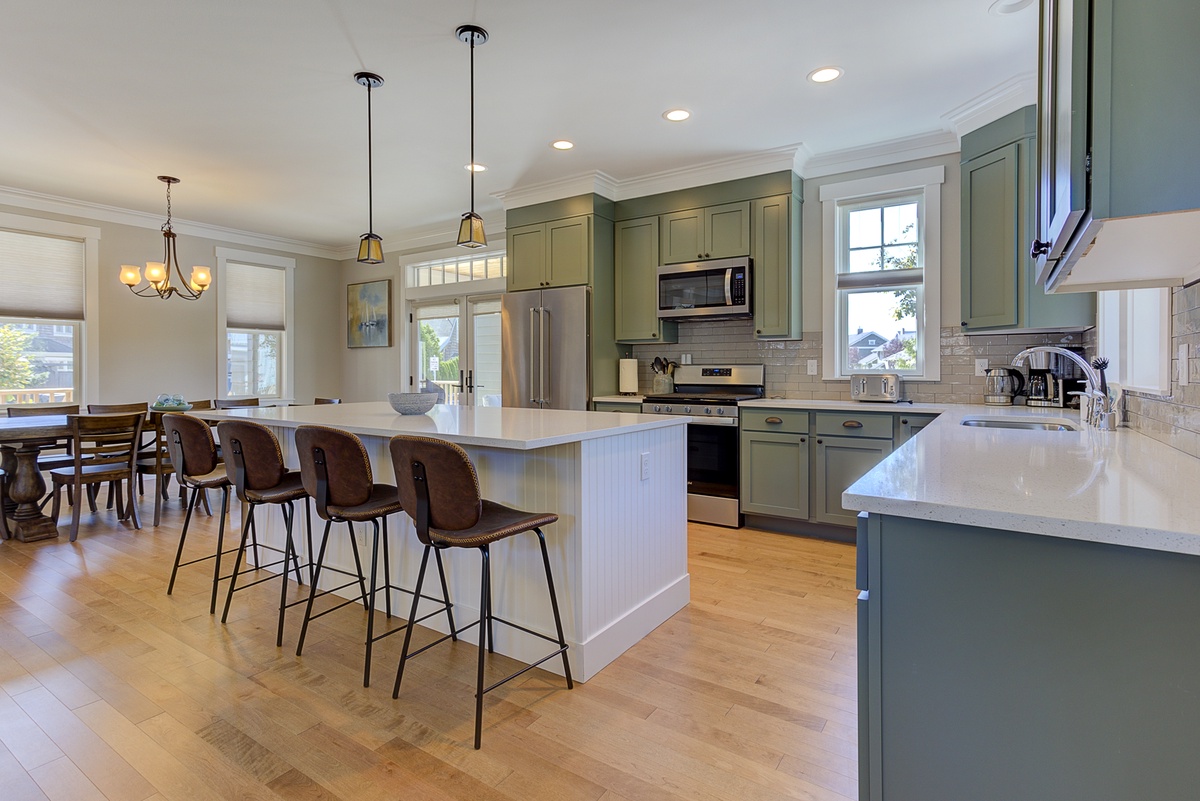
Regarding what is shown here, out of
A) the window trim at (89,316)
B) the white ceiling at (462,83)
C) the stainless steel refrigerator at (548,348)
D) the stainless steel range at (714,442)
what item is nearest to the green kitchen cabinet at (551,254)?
the stainless steel refrigerator at (548,348)

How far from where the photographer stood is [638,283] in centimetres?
501

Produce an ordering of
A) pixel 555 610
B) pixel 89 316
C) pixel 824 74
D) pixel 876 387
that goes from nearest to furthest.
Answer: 1. pixel 555 610
2. pixel 824 74
3. pixel 876 387
4. pixel 89 316

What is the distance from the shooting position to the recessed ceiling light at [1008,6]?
254cm

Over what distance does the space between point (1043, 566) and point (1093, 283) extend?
1.21 metres

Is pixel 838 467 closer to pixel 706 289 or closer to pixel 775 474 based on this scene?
pixel 775 474

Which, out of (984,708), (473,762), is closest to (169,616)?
(473,762)

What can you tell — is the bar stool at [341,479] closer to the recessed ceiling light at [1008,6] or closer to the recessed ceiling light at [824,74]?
the recessed ceiling light at [824,74]

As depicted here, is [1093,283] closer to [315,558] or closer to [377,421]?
[377,421]

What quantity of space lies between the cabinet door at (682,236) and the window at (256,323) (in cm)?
479

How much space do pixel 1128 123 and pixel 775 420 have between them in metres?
3.28

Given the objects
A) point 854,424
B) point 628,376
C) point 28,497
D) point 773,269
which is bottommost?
point 28,497

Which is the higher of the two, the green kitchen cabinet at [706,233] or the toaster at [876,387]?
the green kitchen cabinet at [706,233]

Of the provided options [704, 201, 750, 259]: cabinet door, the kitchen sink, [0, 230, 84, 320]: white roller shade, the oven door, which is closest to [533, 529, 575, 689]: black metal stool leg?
the kitchen sink

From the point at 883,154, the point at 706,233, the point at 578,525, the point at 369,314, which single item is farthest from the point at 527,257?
the point at 578,525
